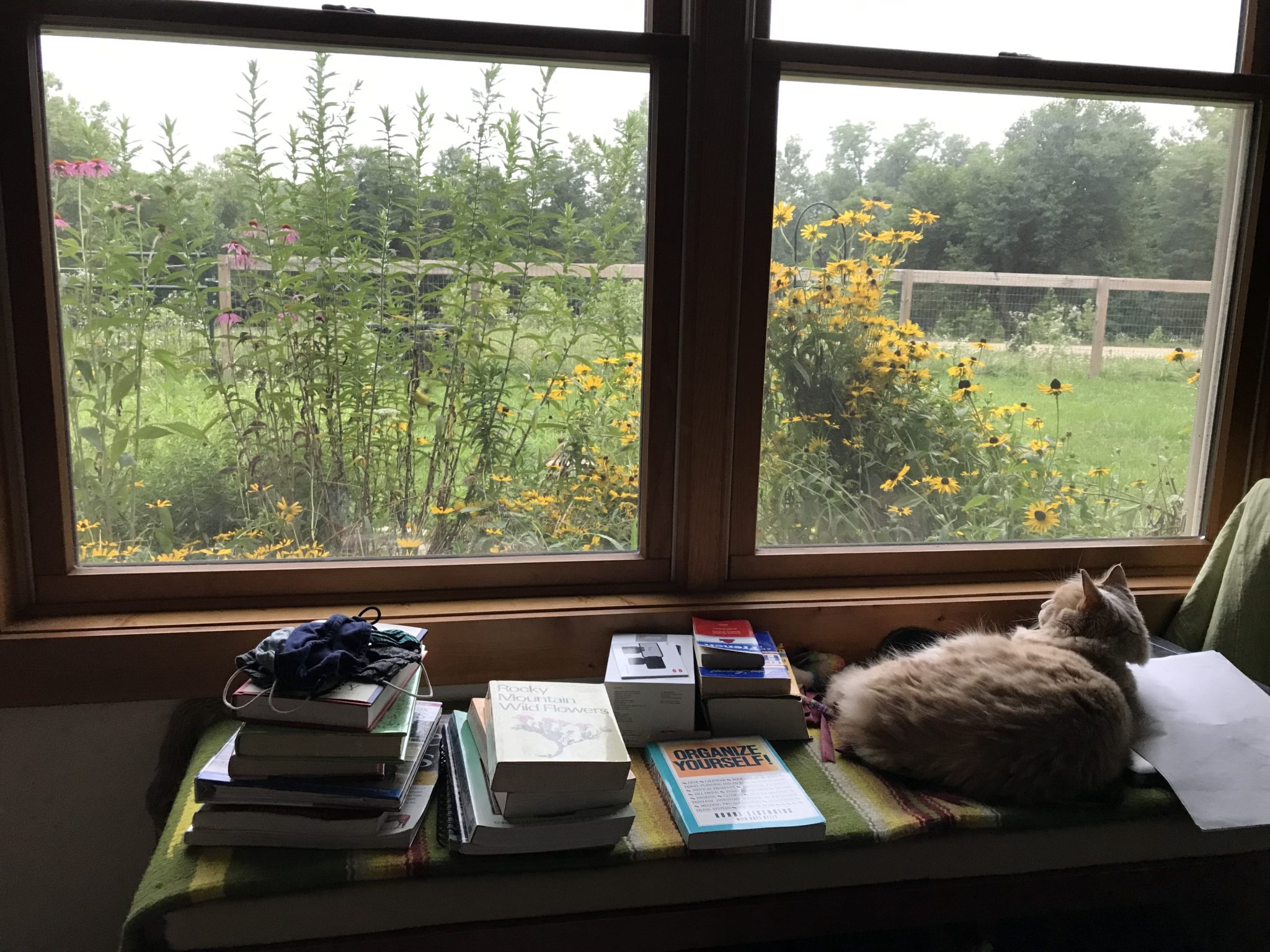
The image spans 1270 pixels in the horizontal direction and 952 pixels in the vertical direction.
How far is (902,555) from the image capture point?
5.66 ft

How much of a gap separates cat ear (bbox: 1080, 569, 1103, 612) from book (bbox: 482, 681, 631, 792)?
2.58 feet

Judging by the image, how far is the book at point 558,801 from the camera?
110 centimetres

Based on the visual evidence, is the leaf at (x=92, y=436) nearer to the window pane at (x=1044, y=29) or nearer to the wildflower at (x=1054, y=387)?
the window pane at (x=1044, y=29)

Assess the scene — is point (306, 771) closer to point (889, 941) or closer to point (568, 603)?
point (568, 603)

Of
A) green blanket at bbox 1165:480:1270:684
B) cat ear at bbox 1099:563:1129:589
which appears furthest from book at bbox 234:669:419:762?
green blanket at bbox 1165:480:1270:684

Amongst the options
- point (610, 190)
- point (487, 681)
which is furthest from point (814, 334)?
point (487, 681)

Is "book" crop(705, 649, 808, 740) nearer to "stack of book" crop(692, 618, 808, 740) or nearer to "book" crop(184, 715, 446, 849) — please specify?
"stack of book" crop(692, 618, 808, 740)

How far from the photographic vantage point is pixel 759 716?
4.65ft

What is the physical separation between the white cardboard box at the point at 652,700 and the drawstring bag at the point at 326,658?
343mm

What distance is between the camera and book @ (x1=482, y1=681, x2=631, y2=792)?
1.09 m

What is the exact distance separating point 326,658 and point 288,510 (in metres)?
0.51

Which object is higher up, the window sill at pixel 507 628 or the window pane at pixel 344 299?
the window pane at pixel 344 299

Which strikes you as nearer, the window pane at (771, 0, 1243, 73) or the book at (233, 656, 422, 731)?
the book at (233, 656, 422, 731)

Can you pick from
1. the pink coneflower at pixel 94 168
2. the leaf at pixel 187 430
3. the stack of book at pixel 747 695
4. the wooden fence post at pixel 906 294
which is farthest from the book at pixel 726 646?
the pink coneflower at pixel 94 168
